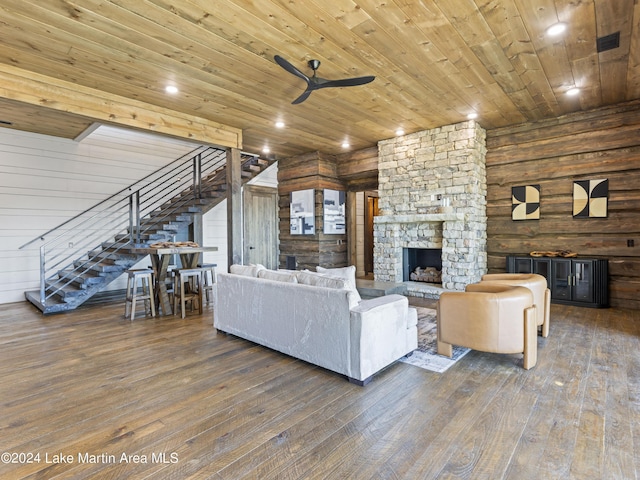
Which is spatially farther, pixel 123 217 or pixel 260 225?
pixel 260 225

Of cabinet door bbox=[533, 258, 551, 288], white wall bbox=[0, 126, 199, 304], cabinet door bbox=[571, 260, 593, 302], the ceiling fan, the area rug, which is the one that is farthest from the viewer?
white wall bbox=[0, 126, 199, 304]

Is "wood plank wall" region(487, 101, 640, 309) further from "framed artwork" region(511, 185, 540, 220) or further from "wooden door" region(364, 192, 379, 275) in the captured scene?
"wooden door" region(364, 192, 379, 275)

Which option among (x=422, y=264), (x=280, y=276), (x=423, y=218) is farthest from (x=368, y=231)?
(x=280, y=276)

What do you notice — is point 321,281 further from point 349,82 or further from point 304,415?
point 349,82

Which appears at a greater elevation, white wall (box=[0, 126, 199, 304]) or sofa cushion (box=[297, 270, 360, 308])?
white wall (box=[0, 126, 199, 304])

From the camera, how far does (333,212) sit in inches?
320

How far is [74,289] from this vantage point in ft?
19.0

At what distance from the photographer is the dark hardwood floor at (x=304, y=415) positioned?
73.2 inches

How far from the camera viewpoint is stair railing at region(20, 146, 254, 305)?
6.34 m

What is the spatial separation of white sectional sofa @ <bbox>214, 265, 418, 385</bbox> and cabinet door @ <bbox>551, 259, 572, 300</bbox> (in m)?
3.47

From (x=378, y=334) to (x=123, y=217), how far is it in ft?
20.9

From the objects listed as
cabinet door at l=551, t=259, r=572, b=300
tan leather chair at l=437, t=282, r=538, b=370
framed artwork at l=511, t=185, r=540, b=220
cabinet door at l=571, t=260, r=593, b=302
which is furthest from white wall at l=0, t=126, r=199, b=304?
cabinet door at l=571, t=260, r=593, b=302

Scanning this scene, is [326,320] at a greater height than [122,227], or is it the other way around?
[122,227]

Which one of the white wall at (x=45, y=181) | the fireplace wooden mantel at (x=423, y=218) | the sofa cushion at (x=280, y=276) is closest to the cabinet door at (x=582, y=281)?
the fireplace wooden mantel at (x=423, y=218)
